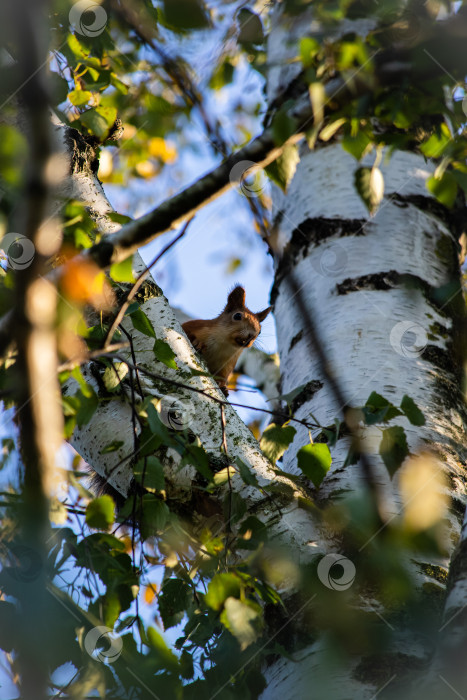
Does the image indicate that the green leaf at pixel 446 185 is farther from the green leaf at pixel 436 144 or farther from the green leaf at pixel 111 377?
the green leaf at pixel 111 377

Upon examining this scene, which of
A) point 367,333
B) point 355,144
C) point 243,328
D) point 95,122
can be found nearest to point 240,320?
point 243,328

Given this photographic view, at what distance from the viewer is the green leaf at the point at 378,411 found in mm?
1007

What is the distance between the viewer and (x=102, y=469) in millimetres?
1368

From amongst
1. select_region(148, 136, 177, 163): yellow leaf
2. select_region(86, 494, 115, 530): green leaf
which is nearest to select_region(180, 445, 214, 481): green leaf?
select_region(86, 494, 115, 530): green leaf

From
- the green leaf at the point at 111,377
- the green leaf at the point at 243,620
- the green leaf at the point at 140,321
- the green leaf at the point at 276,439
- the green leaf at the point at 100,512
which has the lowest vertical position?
the green leaf at the point at 243,620

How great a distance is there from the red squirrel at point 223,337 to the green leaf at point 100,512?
182 centimetres

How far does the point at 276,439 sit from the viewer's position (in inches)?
46.1

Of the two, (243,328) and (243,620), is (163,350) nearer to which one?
(243,620)

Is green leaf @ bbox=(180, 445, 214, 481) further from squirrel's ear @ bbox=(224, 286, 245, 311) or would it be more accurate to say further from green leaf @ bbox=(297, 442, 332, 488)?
squirrel's ear @ bbox=(224, 286, 245, 311)

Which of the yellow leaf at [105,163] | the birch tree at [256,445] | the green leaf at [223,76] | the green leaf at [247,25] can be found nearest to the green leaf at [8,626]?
the birch tree at [256,445]

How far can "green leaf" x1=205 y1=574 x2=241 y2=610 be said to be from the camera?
908 mm

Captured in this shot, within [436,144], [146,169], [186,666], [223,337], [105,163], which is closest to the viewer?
[186,666]

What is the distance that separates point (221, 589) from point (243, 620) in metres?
0.07

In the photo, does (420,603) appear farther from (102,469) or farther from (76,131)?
(76,131)
